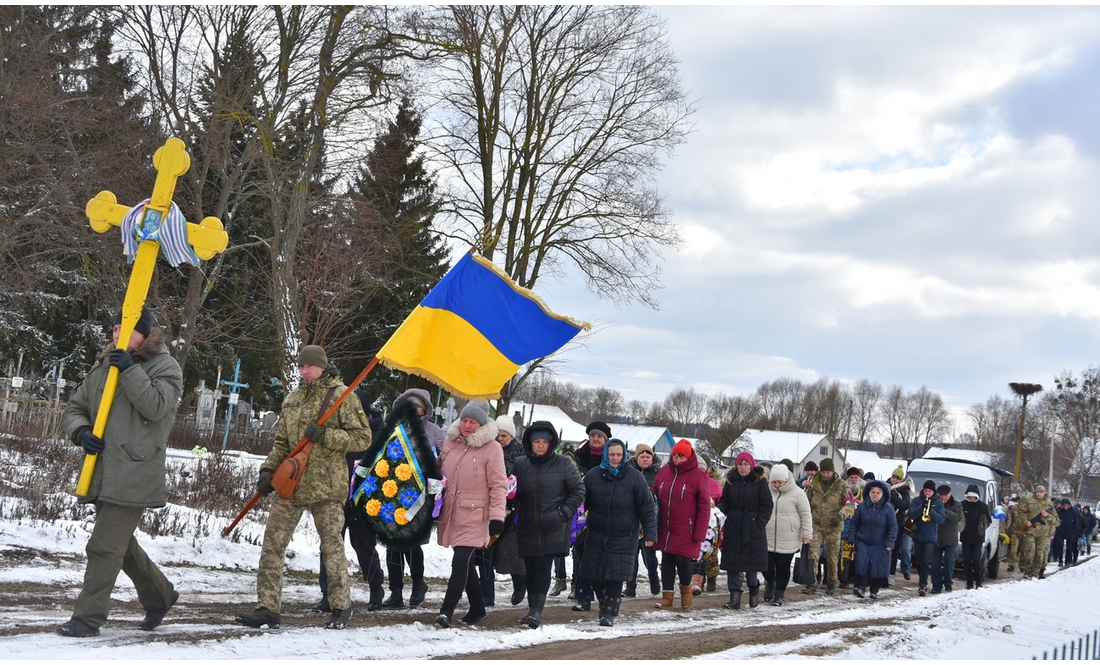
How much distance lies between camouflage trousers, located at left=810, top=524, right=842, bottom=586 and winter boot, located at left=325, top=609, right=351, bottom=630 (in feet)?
27.9

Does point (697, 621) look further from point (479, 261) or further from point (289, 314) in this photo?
point (289, 314)

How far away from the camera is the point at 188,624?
6.43 metres

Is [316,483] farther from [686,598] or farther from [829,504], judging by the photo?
[829,504]

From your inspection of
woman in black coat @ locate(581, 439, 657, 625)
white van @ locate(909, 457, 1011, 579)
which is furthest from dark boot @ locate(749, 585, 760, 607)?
white van @ locate(909, 457, 1011, 579)

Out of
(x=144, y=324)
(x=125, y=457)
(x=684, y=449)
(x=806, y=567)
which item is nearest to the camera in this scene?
(x=125, y=457)

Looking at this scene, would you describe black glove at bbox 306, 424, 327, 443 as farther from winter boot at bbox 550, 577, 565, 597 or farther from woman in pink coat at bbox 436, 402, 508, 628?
winter boot at bbox 550, 577, 565, 597

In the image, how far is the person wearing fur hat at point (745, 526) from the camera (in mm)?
10897

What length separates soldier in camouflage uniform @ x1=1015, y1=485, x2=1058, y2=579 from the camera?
2073 centimetres

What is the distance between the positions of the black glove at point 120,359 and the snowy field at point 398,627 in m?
1.61

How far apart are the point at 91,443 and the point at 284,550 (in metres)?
1.53

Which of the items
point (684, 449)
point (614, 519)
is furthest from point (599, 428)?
point (614, 519)

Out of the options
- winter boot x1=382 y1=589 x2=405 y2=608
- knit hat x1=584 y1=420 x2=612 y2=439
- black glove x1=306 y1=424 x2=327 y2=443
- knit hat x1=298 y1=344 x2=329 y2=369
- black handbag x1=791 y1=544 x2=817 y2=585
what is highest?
knit hat x1=298 y1=344 x2=329 y2=369

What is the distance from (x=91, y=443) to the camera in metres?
5.65

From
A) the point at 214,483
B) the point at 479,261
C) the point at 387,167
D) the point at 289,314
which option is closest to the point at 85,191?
the point at 289,314
